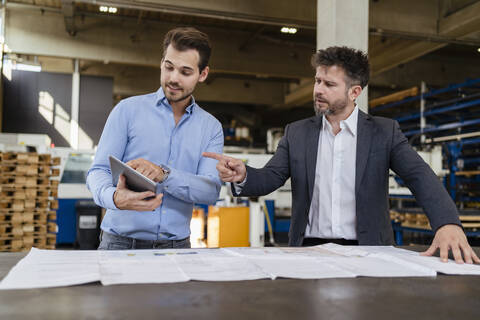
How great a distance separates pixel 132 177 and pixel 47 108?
10.3m

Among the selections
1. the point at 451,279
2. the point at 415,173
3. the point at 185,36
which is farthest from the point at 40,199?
the point at 451,279

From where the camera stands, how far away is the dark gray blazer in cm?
200

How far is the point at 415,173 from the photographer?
197cm

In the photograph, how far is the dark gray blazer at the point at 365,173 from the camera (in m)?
2.00

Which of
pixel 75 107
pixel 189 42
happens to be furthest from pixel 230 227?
pixel 75 107

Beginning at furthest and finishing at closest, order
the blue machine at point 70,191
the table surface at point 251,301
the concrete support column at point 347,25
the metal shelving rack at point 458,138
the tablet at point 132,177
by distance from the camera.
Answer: the metal shelving rack at point 458,138 < the blue machine at point 70,191 < the concrete support column at point 347,25 < the tablet at point 132,177 < the table surface at point 251,301

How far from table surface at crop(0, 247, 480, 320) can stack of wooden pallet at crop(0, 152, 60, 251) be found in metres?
5.01

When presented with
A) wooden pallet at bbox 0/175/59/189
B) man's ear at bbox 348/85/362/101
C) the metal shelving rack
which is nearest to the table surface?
man's ear at bbox 348/85/362/101

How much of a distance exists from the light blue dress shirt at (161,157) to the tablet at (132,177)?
6.2 inches

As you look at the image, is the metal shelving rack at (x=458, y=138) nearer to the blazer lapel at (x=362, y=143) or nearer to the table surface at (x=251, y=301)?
the blazer lapel at (x=362, y=143)

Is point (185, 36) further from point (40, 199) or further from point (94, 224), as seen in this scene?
point (94, 224)

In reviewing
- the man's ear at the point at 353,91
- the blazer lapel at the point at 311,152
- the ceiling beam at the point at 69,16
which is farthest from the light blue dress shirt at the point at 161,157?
the ceiling beam at the point at 69,16

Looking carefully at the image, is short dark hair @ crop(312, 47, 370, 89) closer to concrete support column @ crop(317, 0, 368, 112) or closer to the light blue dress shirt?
the light blue dress shirt

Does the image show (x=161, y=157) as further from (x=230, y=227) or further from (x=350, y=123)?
(x=230, y=227)
